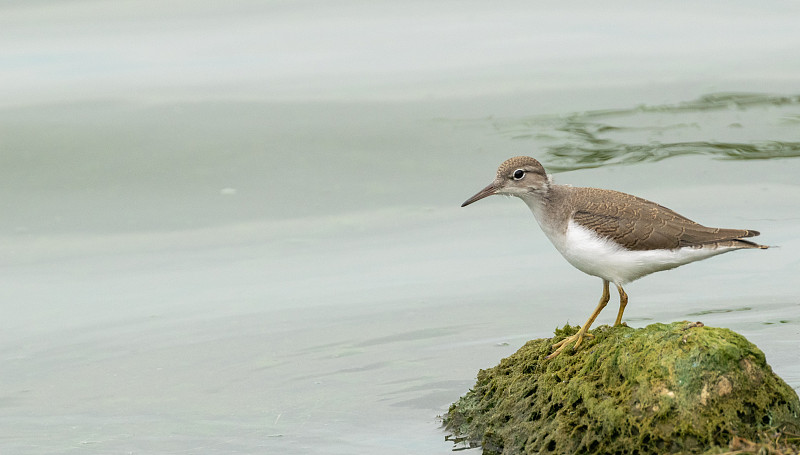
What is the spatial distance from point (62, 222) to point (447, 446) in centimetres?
690

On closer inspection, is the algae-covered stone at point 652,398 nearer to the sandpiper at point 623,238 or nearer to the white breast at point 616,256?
the sandpiper at point 623,238

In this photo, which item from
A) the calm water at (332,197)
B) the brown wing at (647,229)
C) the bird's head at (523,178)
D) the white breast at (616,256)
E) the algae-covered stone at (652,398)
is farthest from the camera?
the calm water at (332,197)

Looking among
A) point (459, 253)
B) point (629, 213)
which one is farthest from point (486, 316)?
point (629, 213)

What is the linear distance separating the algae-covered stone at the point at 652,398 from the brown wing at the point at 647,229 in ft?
2.66

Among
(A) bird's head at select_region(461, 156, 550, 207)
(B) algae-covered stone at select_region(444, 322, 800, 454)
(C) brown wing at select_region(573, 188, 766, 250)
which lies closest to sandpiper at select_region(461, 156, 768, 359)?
(C) brown wing at select_region(573, 188, 766, 250)

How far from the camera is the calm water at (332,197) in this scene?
31.6 feet

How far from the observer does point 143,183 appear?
13758 mm

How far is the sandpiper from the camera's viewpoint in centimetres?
811

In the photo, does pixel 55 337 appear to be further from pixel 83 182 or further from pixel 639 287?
pixel 639 287

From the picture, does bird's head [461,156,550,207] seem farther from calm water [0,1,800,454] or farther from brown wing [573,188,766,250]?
calm water [0,1,800,454]

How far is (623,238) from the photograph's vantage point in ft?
26.7

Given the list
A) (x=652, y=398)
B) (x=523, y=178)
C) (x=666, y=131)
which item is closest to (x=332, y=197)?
(x=666, y=131)

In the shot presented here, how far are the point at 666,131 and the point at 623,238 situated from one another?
668 centimetres

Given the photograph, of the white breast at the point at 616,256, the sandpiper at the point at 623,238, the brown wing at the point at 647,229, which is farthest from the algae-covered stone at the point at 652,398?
the brown wing at the point at 647,229
